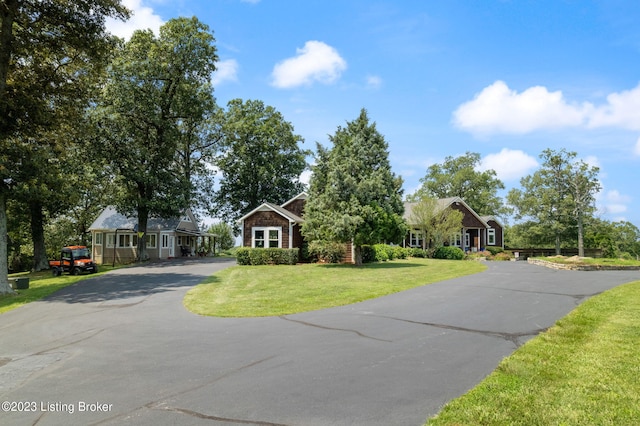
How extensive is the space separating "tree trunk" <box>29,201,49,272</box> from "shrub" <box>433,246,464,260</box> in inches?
1288

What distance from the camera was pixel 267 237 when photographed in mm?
30562

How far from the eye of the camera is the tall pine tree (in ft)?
81.4

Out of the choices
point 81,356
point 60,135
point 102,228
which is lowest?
point 81,356

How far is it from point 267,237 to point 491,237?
3319 centimetres

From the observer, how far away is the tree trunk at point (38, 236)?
31188mm

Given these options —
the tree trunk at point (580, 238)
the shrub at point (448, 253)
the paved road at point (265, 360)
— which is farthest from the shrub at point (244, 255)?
the tree trunk at point (580, 238)

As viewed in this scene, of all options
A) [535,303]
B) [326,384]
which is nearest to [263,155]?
[535,303]

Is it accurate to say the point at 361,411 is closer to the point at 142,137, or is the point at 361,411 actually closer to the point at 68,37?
the point at 68,37

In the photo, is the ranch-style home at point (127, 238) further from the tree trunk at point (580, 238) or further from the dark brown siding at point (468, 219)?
the tree trunk at point (580, 238)

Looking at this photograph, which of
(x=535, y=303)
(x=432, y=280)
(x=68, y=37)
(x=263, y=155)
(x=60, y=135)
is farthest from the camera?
(x=263, y=155)

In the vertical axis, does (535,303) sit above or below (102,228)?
below

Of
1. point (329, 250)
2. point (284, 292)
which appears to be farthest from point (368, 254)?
point (284, 292)

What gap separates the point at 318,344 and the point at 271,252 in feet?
70.9

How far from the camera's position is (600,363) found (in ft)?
20.3
